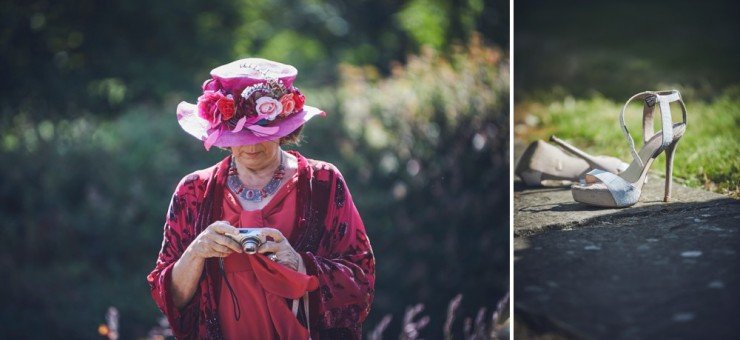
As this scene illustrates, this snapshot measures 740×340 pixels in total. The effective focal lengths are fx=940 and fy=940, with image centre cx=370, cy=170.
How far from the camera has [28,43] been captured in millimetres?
6969

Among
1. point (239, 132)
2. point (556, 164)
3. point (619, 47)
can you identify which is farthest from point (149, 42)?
point (239, 132)

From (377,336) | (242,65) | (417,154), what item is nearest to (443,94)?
(417,154)

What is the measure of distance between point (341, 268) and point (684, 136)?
5.07ft

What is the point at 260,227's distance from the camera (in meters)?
2.89

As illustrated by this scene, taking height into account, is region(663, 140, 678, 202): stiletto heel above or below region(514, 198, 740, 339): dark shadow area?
above

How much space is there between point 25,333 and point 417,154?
105 inches

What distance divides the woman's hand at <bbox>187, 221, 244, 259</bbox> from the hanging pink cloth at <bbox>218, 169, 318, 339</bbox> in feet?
0.42

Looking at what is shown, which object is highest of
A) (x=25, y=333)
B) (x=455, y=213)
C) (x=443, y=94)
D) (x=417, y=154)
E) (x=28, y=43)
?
(x=28, y=43)

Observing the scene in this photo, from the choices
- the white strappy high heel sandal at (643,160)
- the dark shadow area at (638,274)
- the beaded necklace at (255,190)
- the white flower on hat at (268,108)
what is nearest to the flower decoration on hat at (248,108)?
the white flower on hat at (268,108)

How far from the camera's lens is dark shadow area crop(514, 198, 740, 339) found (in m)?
3.03

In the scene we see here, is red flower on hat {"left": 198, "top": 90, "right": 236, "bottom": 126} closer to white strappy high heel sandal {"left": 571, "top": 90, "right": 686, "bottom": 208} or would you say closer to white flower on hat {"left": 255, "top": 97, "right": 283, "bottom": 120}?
white flower on hat {"left": 255, "top": 97, "right": 283, "bottom": 120}

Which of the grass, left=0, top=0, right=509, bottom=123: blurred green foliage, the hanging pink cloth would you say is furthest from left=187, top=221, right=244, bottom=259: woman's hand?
left=0, top=0, right=509, bottom=123: blurred green foliage

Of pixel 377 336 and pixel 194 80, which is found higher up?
pixel 194 80

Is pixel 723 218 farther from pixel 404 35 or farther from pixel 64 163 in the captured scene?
pixel 404 35
